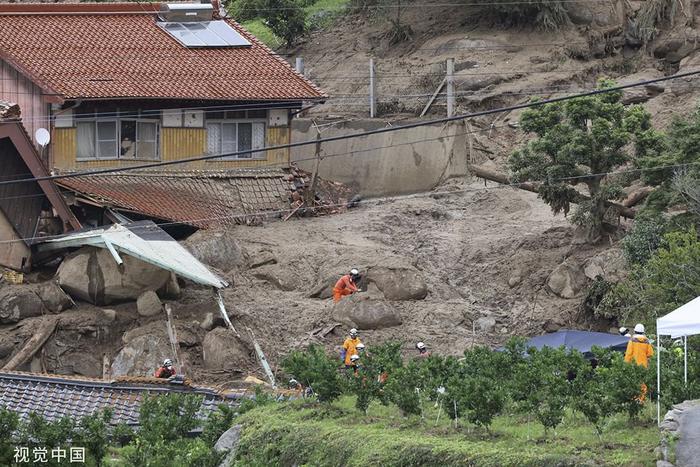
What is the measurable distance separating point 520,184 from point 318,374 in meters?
14.7

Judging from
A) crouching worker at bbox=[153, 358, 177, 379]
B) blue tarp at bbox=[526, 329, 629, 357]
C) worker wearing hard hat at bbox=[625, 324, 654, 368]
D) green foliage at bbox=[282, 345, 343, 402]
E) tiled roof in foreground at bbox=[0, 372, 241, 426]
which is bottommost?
crouching worker at bbox=[153, 358, 177, 379]

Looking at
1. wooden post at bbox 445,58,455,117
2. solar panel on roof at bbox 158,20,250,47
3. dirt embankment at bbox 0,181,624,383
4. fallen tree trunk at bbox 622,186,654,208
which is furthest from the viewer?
wooden post at bbox 445,58,455,117

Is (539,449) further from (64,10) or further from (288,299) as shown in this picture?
(64,10)

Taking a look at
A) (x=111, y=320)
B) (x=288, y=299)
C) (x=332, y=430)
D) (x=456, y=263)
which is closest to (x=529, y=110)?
(x=456, y=263)

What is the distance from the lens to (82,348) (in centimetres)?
3531

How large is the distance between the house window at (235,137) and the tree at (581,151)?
8.41 metres

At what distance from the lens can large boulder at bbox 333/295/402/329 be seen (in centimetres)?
3544

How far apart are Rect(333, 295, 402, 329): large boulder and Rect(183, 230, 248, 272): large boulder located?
355 cm

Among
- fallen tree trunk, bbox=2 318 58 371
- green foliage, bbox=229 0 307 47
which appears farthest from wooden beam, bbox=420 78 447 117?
fallen tree trunk, bbox=2 318 58 371

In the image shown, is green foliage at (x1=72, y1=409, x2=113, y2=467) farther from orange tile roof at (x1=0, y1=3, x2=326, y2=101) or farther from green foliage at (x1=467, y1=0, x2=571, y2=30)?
green foliage at (x1=467, y1=0, x2=571, y2=30)

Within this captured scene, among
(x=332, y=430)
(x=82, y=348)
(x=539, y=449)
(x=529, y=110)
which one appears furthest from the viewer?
(x=529, y=110)

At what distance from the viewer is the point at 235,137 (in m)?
43.2

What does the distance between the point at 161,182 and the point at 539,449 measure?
22.0 metres

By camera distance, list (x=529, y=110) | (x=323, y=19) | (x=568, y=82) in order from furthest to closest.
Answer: (x=323, y=19) → (x=568, y=82) → (x=529, y=110)
